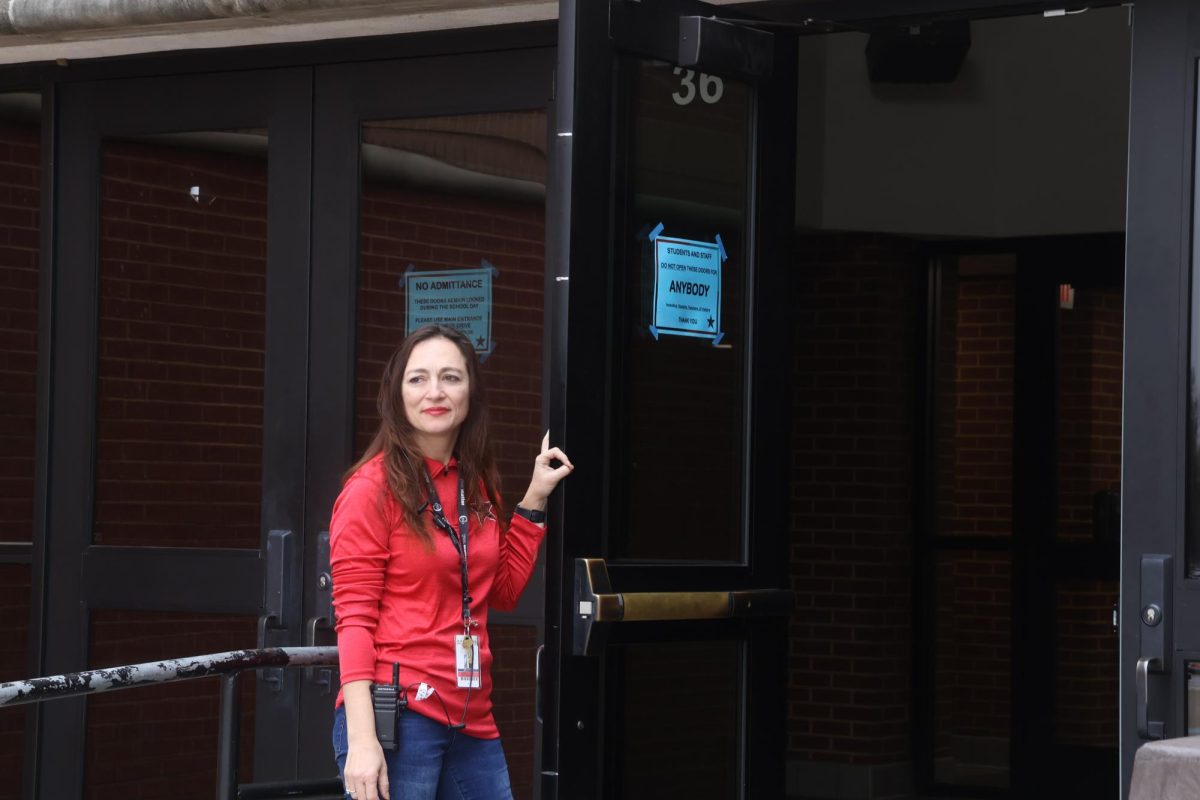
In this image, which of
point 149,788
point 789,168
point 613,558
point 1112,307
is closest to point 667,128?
point 789,168

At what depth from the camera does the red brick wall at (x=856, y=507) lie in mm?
8109

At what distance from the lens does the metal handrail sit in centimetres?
330

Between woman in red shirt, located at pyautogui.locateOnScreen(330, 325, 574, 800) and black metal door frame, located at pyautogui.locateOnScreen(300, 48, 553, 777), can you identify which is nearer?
woman in red shirt, located at pyautogui.locateOnScreen(330, 325, 574, 800)

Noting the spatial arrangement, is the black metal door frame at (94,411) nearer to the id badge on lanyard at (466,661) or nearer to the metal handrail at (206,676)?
the metal handrail at (206,676)

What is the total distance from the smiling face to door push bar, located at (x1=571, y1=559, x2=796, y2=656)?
0.44 m

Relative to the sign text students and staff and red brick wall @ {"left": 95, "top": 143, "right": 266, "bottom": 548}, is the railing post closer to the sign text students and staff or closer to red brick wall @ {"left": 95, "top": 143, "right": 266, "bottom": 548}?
the sign text students and staff

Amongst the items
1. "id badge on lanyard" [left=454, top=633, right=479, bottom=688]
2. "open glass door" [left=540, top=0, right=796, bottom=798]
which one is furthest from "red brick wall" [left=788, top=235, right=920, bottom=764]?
"id badge on lanyard" [left=454, top=633, right=479, bottom=688]

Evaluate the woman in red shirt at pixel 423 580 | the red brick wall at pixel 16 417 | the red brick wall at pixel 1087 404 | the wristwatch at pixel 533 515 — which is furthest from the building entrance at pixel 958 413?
the woman in red shirt at pixel 423 580

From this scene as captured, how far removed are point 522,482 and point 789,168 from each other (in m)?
1.18

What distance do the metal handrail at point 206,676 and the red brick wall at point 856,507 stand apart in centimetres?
433

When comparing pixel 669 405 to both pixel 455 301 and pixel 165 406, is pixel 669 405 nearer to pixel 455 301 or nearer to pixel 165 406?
pixel 455 301

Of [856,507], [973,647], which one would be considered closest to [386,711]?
[856,507]

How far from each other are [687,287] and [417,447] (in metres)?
0.92

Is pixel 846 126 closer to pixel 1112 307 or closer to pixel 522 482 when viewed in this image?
pixel 1112 307
